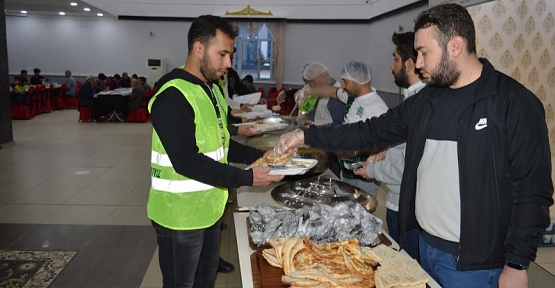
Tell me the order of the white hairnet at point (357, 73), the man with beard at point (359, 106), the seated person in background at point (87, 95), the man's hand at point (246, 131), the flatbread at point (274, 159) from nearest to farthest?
the flatbread at point (274, 159) < the man with beard at point (359, 106) < the white hairnet at point (357, 73) < the man's hand at point (246, 131) < the seated person in background at point (87, 95)

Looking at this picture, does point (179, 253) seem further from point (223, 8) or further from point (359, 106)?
point (223, 8)

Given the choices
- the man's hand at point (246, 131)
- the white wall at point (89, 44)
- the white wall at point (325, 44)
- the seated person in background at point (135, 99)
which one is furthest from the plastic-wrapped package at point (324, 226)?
the white wall at point (89, 44)

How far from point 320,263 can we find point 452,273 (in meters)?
0.48

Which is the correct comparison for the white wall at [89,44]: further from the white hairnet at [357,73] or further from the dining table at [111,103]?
the white hairnet at [357,73]

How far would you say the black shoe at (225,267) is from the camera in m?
3.30

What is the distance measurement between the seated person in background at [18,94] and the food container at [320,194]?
1079 centimetres

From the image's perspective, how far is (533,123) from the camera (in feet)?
4.52

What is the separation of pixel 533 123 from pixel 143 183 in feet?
16.8

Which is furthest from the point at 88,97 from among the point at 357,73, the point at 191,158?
the point at 191,158

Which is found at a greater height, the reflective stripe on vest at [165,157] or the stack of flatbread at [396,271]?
the reflective stripe on vest at [165,157]

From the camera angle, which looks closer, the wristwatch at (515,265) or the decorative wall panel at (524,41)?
the wristwatch at (515,265)

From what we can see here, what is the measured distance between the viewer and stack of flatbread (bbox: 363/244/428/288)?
1385 millimetres

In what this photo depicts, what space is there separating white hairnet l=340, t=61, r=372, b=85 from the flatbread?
120 centimetres

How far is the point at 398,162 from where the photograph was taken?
2.17m
